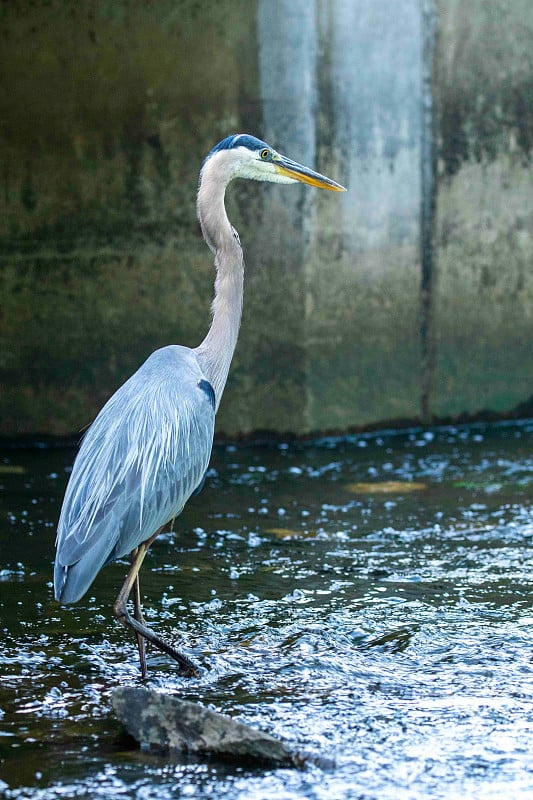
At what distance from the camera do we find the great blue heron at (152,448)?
4.02 metres

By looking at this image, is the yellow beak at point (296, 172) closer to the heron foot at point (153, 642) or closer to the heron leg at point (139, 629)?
the heron leg at point (139, 629)

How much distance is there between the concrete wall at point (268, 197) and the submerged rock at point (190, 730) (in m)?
4.79

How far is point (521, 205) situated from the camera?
8.94m

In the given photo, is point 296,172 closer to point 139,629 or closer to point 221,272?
point 221,272

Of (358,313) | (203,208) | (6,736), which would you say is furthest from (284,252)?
(6,736)

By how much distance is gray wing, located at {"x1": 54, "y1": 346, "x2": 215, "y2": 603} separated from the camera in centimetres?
397

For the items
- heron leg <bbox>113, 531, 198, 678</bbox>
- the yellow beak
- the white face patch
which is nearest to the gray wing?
heron leg <bbox>113, 531, 198, 678</bbox>

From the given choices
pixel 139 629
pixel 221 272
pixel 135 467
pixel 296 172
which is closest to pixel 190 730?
pixel 139 629

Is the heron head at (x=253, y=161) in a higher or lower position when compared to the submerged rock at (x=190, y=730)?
higher

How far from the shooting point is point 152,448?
14.0ft

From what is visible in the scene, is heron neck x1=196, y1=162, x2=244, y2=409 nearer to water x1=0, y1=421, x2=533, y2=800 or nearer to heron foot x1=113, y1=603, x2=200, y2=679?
water x1=0, y1=421, x2=533, y2=800

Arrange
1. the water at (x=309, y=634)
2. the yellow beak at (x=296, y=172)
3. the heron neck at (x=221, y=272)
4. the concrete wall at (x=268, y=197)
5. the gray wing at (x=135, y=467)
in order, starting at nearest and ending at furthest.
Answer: the water at (x=309, y=634) < the gray wing at (x=135, y=467) < the heron neck at (x=221, y=272) < the yellow beak at (x=296, y=172) < the concrete wall at (x=268, y=197)

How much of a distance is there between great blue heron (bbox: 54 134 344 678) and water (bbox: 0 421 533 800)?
0.35m

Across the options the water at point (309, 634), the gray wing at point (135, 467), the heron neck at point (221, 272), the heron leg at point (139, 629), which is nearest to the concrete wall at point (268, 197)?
the water at point (309, 634)
